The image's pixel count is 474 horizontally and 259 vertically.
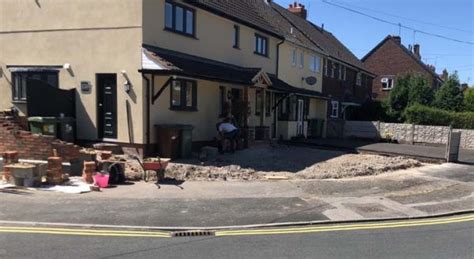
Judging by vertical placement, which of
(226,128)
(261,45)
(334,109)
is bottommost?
(226,128)

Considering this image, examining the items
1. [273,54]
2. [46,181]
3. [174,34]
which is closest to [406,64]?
[273,54]

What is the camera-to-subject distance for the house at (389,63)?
182ft

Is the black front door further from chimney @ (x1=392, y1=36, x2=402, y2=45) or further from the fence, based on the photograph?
chimney @ (x1=392, y1=36, x2=402, y2=45)

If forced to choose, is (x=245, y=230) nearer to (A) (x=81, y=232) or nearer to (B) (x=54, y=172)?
(A) (x=81, y=232)

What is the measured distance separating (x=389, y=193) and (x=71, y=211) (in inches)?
316

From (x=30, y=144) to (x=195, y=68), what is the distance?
5885mm

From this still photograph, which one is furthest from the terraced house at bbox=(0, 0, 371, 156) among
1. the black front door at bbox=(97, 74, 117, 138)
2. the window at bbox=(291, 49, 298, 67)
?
the window at bbox=(291, 49, 298, 67)

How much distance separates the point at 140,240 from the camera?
25.1ft

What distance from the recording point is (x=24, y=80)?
17.0 metres

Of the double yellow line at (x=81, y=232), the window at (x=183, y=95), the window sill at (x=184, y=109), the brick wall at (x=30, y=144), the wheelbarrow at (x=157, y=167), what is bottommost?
the double yellow line at (x=81, y=232)

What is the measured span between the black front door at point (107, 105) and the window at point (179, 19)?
2.81 m

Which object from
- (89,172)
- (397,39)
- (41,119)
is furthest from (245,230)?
(397,39)

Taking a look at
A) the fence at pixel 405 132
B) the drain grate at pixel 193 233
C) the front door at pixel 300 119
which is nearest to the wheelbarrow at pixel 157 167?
the drain grate at pixel 193 233

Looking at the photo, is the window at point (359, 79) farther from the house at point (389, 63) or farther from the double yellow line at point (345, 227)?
the double yellow line at point (345, 227)
